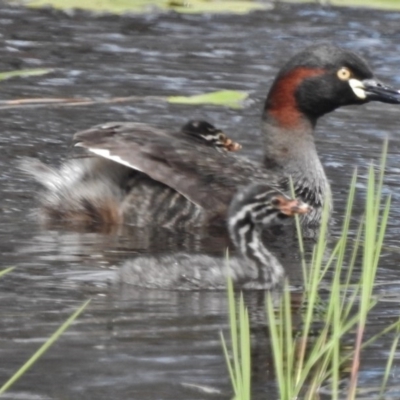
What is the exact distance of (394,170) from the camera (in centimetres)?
836

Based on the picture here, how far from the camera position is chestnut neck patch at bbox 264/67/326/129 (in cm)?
795

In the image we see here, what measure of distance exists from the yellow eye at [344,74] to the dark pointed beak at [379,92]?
9cm

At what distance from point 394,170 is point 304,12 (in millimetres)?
4684

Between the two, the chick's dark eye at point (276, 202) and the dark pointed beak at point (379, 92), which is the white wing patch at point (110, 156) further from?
the dark pointed beak at point (379, 92)

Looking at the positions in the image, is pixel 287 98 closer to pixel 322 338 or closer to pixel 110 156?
pixel 110 156

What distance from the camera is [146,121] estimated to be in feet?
30.5

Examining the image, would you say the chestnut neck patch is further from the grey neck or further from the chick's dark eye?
the chick's dark eye

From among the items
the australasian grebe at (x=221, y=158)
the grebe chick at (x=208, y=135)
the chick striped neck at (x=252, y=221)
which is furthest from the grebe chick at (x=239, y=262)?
the grebe chick at (x=208, y=135)

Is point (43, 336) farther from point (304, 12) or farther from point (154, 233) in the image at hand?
point (304, 12)

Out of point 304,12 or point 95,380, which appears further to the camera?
point 304,12

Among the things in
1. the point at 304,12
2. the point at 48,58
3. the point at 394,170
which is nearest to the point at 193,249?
the point at 394,170

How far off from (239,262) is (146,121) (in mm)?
3074

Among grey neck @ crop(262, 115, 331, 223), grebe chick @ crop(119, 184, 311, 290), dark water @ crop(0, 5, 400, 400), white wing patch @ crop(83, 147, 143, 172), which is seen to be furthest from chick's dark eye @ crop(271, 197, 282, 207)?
grey neck @ crop(262, 115, 331, 223)

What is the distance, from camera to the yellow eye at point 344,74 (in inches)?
313
